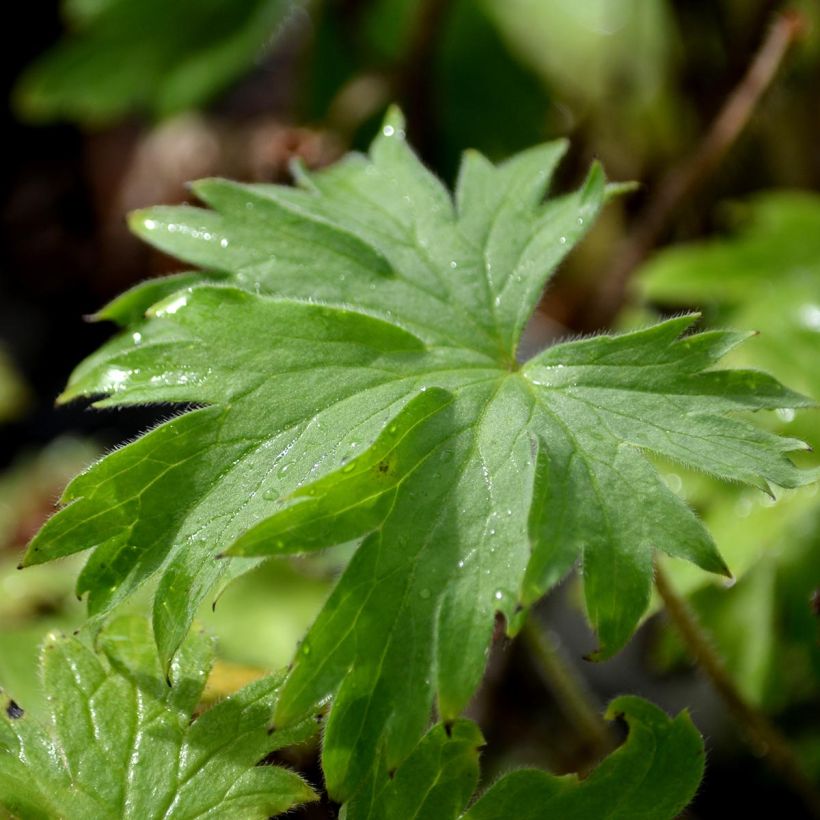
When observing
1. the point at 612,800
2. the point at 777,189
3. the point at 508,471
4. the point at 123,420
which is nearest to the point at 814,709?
the point at 612,800

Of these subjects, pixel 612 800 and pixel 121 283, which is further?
pixel 121 283

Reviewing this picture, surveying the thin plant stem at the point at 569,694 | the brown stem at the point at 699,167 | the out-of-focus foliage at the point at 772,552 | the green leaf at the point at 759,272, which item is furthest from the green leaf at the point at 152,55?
the thin plant stem at the point at 569,694

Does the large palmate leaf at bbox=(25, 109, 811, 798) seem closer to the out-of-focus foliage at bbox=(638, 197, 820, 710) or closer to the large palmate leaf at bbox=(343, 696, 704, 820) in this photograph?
the large palmate leaf at bbox=(343, 696, 704, 820)

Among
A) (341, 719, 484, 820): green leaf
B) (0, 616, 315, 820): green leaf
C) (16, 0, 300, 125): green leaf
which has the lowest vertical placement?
(341, 719, 484, 820): green leaf

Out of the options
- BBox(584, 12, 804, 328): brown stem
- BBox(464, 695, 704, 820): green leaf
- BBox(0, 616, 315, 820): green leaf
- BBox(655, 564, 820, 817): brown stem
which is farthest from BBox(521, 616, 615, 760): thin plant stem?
BBox(584, 12, 804, 328): brown stem

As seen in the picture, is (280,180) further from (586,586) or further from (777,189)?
(586,586)

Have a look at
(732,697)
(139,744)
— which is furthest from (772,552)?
(139,744)
